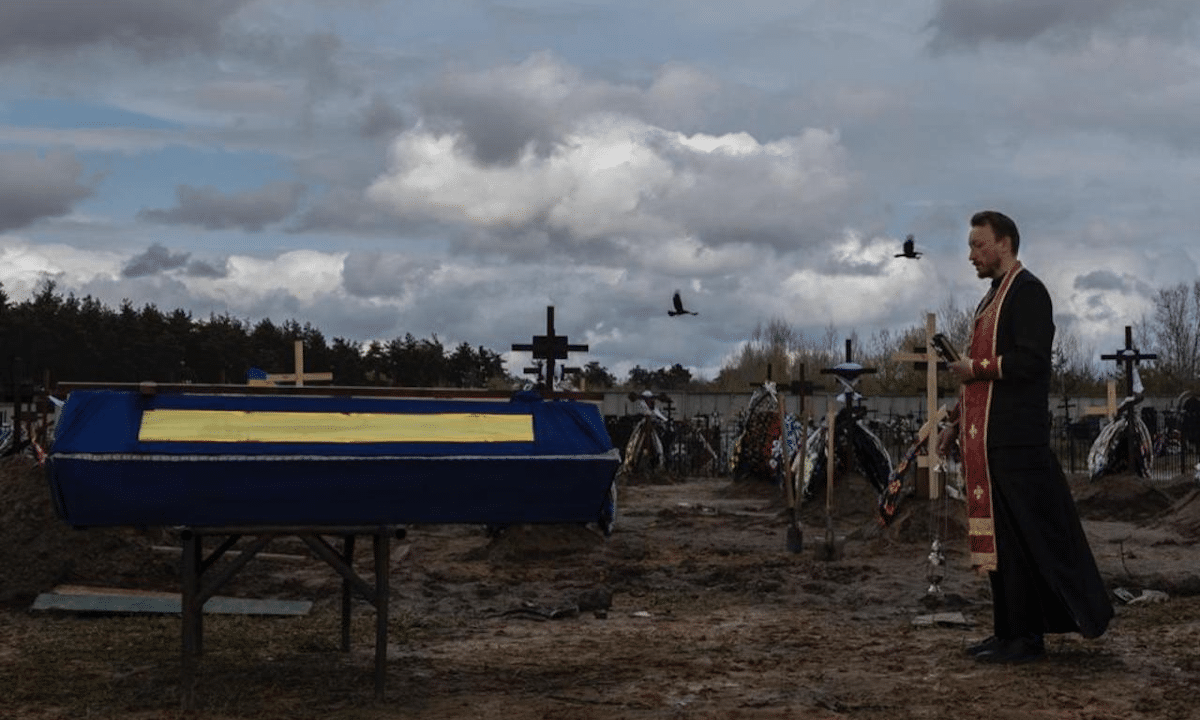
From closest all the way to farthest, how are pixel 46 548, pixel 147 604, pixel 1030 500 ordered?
pixel 1030 500
pixel 147 604
pixel 46 548

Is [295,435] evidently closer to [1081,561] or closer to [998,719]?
[998,719]

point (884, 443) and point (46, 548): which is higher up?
point (884, 443)

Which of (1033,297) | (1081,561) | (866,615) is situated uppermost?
(1033,297)

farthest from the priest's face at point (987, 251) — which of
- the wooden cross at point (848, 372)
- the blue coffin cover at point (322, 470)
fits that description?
the wooden cross at point (848, 372)

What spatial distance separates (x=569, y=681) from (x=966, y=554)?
7175 mm

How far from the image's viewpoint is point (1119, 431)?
22.8 metres

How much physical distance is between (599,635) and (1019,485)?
3.16 m

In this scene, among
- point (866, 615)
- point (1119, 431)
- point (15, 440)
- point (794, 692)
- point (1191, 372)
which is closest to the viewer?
point (794, 692)

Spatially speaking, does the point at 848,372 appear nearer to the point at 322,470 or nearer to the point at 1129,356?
the point at 1129,356

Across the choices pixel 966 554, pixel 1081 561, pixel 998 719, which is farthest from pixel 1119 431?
pixel 998 719

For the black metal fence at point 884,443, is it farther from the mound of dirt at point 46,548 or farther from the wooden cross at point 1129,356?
the mound of dirt at point 46,548

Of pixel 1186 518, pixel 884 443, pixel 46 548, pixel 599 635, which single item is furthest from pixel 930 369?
pixel 884 443

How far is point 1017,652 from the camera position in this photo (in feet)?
26.8

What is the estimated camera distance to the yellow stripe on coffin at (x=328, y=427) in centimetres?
714
